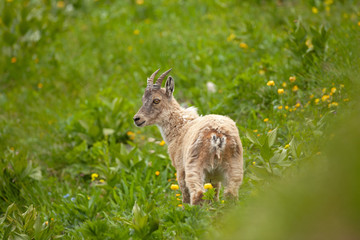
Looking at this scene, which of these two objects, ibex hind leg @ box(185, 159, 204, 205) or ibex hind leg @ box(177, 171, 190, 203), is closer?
ibex hind leg @ box(185, 159, 204, 205)

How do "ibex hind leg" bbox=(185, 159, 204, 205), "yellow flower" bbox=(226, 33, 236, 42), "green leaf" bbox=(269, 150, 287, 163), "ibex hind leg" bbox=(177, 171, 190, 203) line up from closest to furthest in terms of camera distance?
"ibex hind leg" bbox=(185, 159, 204, 205)
"green leaf" bbox=(269, 150, 287, 163)
"ibex hind leg" bbox=(177, 171, 190, 203)
"yellow flower" bbox=(226, 33, 236, 42)

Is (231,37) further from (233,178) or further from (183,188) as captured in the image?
(233,178)

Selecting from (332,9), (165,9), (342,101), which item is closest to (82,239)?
(342,101)

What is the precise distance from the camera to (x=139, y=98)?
8773 mm

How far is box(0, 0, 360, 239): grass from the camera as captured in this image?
4777 millimetres

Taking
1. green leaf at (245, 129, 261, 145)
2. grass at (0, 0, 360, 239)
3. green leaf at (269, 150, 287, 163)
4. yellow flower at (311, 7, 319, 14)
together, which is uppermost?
green leaf at (245, 129, 261, 145)

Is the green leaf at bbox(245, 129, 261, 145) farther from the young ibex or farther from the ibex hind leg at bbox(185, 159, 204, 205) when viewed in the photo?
the ibex hind leg at bbox(185, 159, 204, 205)

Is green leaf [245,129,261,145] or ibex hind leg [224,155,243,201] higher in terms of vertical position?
green leaf [245,129,261,145]

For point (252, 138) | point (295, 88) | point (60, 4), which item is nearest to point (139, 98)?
point (295, 88)

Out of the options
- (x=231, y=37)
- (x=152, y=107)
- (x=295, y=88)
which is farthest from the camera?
(x=231, y=37)

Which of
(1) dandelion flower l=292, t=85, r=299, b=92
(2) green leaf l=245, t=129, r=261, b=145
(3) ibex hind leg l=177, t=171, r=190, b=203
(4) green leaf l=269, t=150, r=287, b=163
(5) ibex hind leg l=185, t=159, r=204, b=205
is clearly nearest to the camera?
(5) ibex hind leg l=185, t=159, r=204, b=205

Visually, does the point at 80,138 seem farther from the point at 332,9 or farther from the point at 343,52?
the point at 332,9

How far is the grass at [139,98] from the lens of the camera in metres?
4.78

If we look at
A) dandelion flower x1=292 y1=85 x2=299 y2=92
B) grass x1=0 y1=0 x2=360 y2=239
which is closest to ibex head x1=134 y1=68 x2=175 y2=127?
grass x1=0 y1=0 x2=360 y2=239
